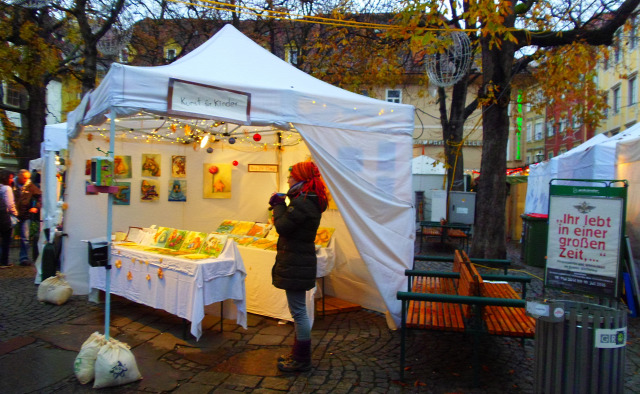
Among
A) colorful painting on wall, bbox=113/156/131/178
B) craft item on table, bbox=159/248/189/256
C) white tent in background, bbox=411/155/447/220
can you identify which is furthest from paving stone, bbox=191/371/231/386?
white tent in background, bbox=411/155/447/220

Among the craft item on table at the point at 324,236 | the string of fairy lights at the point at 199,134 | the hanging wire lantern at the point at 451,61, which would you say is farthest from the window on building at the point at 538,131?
the craft item on table at the point at 324,236

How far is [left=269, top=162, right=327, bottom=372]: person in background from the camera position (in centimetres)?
390

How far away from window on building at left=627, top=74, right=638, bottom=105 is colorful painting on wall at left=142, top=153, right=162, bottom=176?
2575 cm

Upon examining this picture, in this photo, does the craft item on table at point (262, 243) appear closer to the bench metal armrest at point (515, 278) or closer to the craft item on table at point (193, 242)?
the craft item on table at point (193, 242)

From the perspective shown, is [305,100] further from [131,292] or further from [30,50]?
[30,50]

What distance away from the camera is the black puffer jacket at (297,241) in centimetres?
388

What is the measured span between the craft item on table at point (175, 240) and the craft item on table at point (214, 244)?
566 mm

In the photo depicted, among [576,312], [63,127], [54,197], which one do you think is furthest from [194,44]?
[576,312]

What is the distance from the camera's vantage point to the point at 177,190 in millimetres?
8062

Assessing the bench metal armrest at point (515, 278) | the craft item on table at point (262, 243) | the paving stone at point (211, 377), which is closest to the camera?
the paving stone at point (211, 377)

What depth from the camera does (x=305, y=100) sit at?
4980mm

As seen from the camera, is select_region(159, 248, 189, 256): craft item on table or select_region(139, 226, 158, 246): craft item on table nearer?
select_region(159, 248, 189, 256): craft item on table

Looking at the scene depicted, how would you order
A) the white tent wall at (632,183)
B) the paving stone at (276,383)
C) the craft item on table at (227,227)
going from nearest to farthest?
the paving stone at (276,383) → the craft item on table at (227,227) → the white tent wall at (632,183)

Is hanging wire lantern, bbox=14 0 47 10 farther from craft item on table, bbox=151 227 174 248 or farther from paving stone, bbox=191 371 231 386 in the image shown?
paving stone, bbox=191 371 231 386
